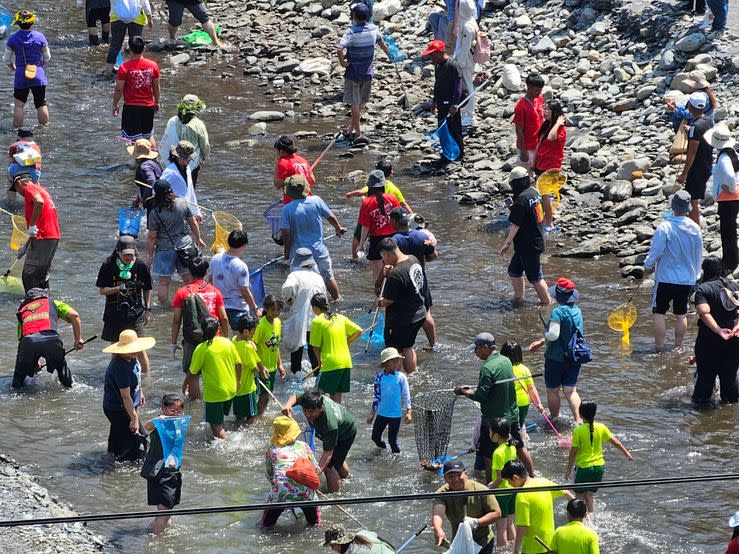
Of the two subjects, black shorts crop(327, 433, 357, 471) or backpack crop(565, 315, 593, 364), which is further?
backpack crop(565, 315, 593, 364)

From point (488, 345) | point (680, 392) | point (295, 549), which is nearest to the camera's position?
point (295, 549)

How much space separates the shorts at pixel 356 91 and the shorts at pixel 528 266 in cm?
550

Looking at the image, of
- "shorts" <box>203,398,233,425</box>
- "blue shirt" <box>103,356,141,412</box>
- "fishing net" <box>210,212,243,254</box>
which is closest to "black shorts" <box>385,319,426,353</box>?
"shorts" <box>203,398,233,425</box>

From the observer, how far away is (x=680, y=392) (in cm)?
1307

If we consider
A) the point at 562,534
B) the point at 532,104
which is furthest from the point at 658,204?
the point at 562,534

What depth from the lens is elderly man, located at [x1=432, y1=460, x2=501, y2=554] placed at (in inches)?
381

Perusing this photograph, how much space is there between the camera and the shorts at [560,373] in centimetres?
1206

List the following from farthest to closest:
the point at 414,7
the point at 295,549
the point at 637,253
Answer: the point at 414,7
the point at 637,253
the point at 295,549

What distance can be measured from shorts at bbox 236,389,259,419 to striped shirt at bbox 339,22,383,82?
8.21 m

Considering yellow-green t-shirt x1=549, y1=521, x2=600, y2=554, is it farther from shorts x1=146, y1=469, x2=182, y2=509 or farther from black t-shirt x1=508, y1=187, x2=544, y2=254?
black t-shirt x1=508, y1=187, x2=544, y2=254

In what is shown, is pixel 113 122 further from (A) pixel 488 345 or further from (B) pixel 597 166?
(A) pixel 488 345

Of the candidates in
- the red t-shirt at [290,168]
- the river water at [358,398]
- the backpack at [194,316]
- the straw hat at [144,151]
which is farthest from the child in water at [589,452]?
the straw hat at [144,151]

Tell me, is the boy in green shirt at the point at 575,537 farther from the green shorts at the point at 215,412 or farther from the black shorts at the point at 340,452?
the green shorts at the point at 215,412

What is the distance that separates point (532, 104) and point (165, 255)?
18.2 feet
